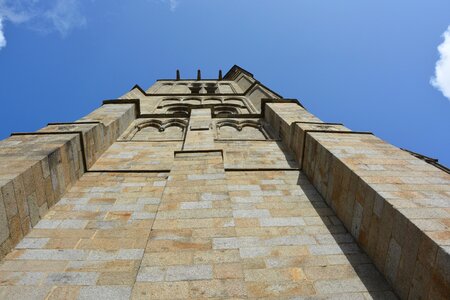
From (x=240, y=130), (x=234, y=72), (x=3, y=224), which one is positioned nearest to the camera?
(x=3, y=224)

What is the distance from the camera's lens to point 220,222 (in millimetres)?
4547

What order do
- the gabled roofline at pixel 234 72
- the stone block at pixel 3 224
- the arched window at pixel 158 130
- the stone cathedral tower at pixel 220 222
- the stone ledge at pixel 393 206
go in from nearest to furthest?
the stone ledge at pixel 393 206
the stone cathedral tower at pixel 220 222
the stone block at pixel 3 224
the arched window at pixel 158 130
the gabled roofline at pixel 234 72

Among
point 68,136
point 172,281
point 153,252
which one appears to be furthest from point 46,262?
point 68,136

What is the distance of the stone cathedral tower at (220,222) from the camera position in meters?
3.65

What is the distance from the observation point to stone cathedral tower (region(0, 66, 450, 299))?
3650 millimetres

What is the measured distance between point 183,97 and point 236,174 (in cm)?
1286

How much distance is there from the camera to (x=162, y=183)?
6.65 metres

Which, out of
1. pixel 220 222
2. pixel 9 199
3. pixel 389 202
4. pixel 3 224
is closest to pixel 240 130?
pixel 220 222

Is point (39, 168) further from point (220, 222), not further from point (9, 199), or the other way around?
point (220, 222)

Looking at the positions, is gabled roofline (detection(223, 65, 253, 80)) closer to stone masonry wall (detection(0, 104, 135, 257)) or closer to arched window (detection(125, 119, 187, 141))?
arched window (detection(125, 119, 187, 141))

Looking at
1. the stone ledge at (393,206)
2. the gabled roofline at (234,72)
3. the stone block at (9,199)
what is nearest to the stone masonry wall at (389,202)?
the stone ledge at (393,206)

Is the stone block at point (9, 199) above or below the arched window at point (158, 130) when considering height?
above

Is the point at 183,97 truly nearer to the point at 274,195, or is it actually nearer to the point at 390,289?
the point at 274,195

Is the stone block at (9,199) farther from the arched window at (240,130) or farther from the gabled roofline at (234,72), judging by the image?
the gabled roofline at (234,72)
